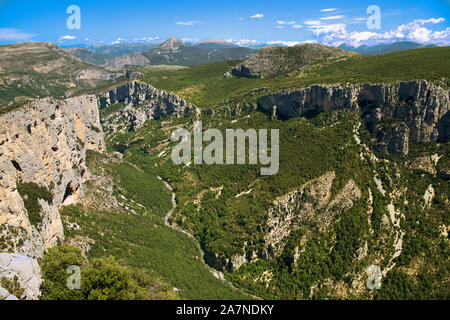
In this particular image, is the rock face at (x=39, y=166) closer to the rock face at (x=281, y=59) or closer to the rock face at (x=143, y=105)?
the rock face at (x=143, y=105)

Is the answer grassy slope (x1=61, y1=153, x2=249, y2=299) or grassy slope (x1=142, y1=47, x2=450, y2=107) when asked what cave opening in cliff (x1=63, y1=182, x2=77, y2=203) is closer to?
grassy slope (x1=61, y1=153, x2=249, y2=299)

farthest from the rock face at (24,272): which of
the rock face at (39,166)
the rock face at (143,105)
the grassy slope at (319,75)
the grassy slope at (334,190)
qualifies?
the rock face at (143,105)

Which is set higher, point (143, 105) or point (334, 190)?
point (143, 105)

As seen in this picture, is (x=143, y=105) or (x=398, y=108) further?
(x=143, y=105)

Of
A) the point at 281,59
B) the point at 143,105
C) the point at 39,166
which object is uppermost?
the point at 281,59

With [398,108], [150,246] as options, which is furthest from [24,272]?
[398,108]

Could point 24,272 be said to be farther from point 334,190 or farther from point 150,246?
point 334,190
